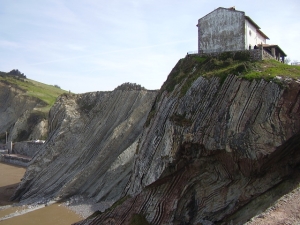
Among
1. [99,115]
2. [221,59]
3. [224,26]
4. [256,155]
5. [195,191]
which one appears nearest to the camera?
[256,155]

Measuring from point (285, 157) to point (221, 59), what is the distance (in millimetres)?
7739

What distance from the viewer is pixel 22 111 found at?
7069 centimetres

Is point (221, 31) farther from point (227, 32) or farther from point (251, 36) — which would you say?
point (251, 36)

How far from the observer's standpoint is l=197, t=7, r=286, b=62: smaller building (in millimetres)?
21469

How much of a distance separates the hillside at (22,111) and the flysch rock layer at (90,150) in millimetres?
22989

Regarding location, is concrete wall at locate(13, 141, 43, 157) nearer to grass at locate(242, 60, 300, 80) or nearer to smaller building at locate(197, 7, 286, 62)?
smaller building at locate(197, 7, 286, 62)

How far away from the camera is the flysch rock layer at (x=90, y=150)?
88.4ft

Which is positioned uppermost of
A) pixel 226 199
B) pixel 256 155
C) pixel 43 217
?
pixel 256 155

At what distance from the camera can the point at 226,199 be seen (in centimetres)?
1535

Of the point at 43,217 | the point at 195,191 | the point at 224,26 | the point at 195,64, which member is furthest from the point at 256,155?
the point at 43,217

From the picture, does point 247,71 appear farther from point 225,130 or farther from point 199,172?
point 199,172

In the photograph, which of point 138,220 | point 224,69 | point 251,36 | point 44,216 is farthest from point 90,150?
point 251,36

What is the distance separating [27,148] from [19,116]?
66.4ft

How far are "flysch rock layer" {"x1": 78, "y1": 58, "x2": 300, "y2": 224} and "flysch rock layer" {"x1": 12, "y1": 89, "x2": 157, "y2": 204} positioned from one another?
26.5ft
